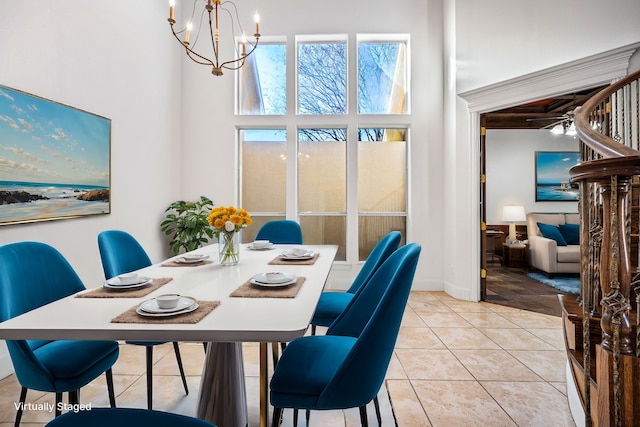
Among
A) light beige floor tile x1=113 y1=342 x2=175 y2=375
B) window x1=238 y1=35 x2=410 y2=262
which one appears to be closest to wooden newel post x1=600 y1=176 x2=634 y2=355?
light beige floor tile x1=113 y1=342 x2=175 y2=375

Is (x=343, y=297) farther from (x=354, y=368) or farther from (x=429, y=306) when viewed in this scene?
(x=429, y=306)

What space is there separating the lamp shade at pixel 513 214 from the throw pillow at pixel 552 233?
59 cm

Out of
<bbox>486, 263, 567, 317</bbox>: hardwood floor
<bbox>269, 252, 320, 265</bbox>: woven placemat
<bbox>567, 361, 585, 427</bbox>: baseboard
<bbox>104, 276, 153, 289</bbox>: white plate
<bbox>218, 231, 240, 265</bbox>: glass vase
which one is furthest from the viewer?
<bbox>486, 263, 567, 317</bbox>: hardwood floor

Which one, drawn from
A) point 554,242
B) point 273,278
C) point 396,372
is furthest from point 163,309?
point 554,242

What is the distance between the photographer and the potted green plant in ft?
14.2

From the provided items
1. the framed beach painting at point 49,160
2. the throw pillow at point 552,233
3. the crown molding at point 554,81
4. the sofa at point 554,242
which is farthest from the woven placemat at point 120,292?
the throw pillow at point 552,233

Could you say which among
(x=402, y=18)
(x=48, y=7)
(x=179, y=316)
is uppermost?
(x=402, y=18)

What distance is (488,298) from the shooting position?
4504 millimetres

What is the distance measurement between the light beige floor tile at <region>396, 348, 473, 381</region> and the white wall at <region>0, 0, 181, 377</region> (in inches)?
106

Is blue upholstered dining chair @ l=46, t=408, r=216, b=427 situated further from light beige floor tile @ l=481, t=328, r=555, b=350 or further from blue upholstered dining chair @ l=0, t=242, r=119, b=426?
light beige floor tile @ l=481, t=328, r=555, b=350

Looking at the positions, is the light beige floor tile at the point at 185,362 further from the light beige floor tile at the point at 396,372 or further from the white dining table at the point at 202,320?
the light beige floor tile at the point at 396,372

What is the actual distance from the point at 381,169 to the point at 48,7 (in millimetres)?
3762

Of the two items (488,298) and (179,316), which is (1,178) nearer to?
(179,316)

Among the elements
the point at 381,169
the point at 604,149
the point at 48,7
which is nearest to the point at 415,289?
the point at 381,169
